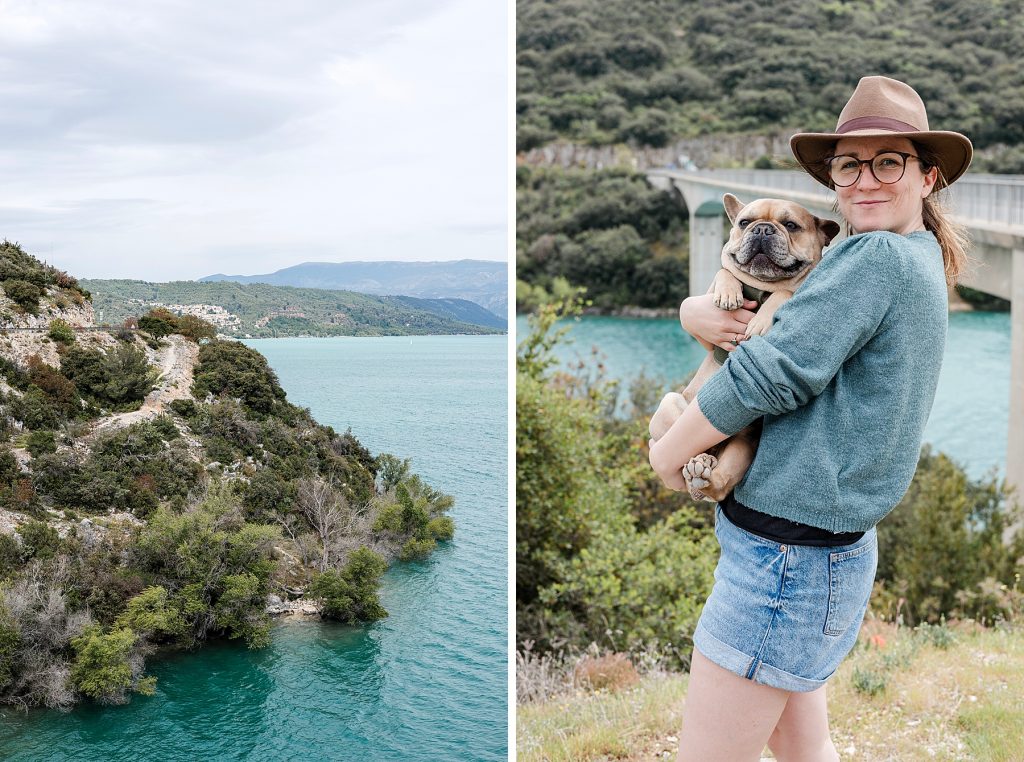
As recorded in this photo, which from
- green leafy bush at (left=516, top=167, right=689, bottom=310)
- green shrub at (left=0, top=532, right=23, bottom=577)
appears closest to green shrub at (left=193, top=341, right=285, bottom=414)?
green shrub at (left=0, top=532, right=23, bottom=577)

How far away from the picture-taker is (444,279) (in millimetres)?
6238

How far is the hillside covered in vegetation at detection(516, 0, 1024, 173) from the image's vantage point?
2039 cm

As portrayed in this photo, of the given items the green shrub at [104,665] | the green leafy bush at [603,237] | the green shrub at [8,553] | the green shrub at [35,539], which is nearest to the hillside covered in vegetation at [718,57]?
the green leafy bush at [603,237]

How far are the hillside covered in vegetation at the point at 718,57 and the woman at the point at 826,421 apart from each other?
20.8m

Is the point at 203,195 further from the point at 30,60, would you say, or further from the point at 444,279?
the point at 444,279

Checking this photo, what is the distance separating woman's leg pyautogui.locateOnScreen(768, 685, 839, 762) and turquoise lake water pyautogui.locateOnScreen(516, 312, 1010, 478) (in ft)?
36.8

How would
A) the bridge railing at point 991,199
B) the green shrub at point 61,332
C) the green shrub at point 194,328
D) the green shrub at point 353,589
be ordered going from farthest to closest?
the bridge railing at point 991,199
the green shrub at point 353,589
the green shrub at point 194,328
the green shrub at point 61,332

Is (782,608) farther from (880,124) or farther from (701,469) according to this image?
(880,124)

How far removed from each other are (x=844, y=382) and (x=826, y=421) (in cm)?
5

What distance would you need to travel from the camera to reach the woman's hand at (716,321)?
108 cm

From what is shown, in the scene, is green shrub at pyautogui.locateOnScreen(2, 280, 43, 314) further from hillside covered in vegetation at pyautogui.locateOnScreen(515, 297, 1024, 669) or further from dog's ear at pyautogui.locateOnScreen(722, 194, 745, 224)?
dog's ear at pyautogui.locateOnScreen(722, 194, 745, 224)

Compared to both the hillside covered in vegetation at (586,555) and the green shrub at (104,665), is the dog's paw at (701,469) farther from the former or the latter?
the green shrub at (104,665)

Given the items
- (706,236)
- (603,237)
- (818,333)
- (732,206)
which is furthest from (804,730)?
(603,237)

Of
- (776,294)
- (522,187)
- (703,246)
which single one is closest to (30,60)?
(776,294)
